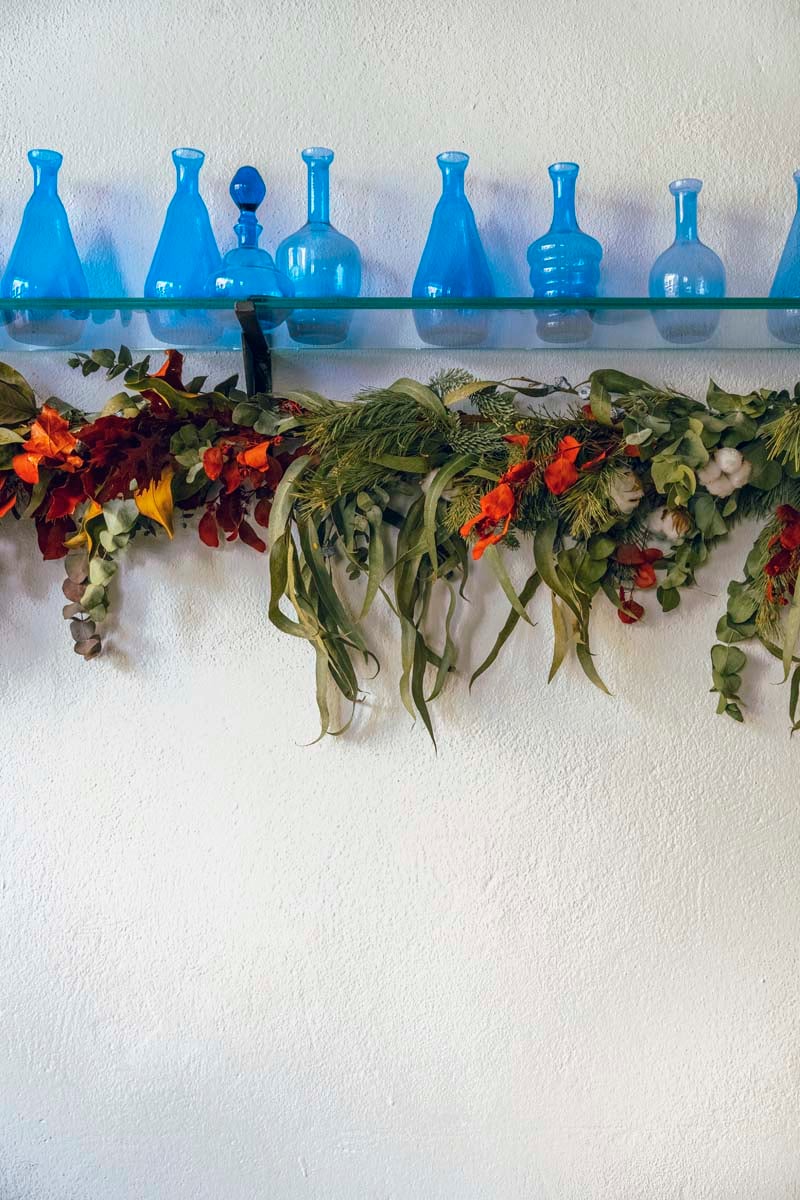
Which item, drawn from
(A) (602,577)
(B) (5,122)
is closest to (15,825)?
(A) (602,577)

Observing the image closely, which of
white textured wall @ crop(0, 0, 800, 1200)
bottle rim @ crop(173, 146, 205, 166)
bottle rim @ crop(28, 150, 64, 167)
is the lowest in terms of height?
white textured wall @ crop(0, 0, 800, 1200)

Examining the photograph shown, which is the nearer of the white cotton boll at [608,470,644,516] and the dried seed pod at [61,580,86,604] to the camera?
the white cotton boll at [608,470,644,516]

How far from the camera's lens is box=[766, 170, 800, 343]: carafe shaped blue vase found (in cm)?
110

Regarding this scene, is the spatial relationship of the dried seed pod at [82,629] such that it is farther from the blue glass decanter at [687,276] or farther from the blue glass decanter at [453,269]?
the blue glass decanter at [687,276]

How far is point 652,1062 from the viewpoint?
3.81 ft

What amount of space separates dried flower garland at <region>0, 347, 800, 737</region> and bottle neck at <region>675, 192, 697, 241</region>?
19cm

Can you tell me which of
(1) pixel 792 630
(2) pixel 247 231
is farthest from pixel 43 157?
(1) pixel 792 630

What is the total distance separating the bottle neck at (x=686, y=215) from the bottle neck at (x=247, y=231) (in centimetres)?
48

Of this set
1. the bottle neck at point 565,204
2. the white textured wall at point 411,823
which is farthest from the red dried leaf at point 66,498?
the bottle neck at point 565,204

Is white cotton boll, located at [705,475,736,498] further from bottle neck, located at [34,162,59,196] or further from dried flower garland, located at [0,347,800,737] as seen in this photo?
bottle neck, located at [34,162,59,196]

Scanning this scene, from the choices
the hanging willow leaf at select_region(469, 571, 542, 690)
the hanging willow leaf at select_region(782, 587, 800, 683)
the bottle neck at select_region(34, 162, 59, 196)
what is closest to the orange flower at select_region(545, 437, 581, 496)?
the hanging willow leaf at select_region(469, 571, 542, 690)

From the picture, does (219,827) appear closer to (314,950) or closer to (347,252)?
(314,950)

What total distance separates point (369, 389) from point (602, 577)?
0.34 metres

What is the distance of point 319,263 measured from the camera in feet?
3.60
